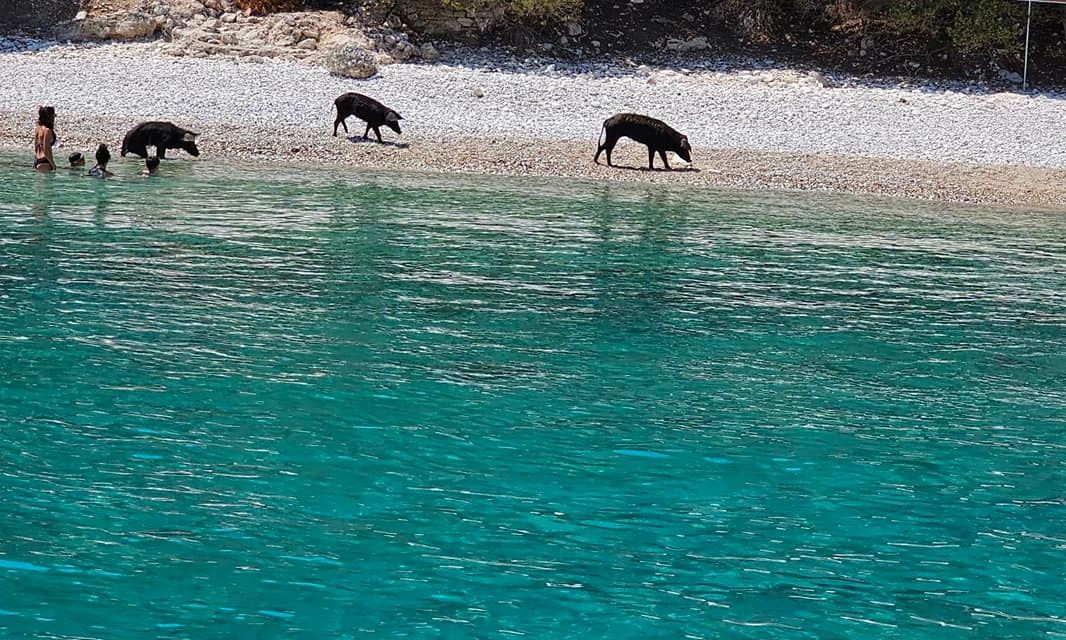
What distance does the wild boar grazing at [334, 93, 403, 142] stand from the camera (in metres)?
27.2

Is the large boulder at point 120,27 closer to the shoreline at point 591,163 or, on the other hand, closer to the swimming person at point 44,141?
the shoreline at point 591,163

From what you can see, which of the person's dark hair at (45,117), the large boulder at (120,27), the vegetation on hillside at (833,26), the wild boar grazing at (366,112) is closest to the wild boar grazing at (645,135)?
the wild boar grazing at (366,112)

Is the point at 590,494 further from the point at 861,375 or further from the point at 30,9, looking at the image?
the point at 30,9

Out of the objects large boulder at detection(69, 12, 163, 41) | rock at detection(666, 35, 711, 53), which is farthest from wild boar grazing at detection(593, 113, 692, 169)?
large boulder at detection(69, 12, 163, 41)

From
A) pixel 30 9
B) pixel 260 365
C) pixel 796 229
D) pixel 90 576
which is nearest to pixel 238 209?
pixel 796 229

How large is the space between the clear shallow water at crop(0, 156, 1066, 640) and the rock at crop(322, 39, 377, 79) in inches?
531

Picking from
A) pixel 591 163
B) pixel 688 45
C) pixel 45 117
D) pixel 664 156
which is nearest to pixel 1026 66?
pixel 688 45

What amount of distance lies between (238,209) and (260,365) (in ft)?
30.6

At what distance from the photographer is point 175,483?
28.6 ft

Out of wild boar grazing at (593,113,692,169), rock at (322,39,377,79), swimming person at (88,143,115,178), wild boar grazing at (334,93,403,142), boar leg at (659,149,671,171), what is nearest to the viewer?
swimming person at (88,143,115,178)

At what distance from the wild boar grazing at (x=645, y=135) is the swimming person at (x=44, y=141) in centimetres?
909

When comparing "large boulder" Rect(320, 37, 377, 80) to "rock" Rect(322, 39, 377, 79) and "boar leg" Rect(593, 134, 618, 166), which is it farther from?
"boar leg" Rect(593, 134, 618, 166)

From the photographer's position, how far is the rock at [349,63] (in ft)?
105

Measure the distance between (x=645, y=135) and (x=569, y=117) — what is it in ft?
13.9
